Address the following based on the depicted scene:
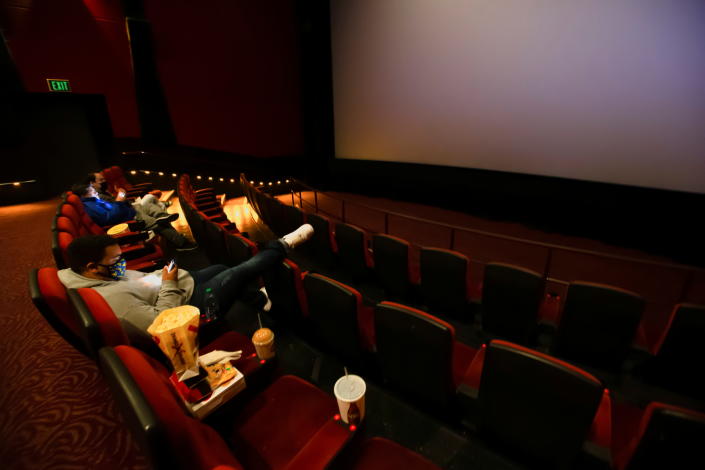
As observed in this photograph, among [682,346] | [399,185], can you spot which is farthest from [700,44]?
[399,185]

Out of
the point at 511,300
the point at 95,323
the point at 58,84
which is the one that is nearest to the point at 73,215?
the point at 95,323

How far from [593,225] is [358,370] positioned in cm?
341

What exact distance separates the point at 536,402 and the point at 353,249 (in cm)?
142

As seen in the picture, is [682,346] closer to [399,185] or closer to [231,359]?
[231,359]

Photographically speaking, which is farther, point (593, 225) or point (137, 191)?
point (137, 191)

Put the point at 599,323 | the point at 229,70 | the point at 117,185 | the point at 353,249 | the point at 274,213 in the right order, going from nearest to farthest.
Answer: the point at 599,323, the point at 353,249, the point at 274,213, the point at 117,185, the point at 229,70

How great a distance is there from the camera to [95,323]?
0.76 meters

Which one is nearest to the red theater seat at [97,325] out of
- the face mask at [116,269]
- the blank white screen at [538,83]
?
the face mask at [116,269]

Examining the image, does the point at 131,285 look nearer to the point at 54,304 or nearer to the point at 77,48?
the point at 54,304

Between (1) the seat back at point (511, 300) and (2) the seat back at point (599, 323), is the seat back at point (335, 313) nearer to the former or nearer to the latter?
(1) the seat back at point (511, 300)

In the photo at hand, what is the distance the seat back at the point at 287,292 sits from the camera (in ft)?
4.84

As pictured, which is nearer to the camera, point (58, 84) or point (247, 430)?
point (247, 430)

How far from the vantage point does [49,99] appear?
15.7ft

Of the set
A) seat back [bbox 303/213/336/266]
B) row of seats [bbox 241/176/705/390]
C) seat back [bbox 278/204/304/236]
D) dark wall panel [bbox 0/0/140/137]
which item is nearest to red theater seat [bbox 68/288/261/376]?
row of seats [bbox 241/176/705/390]
